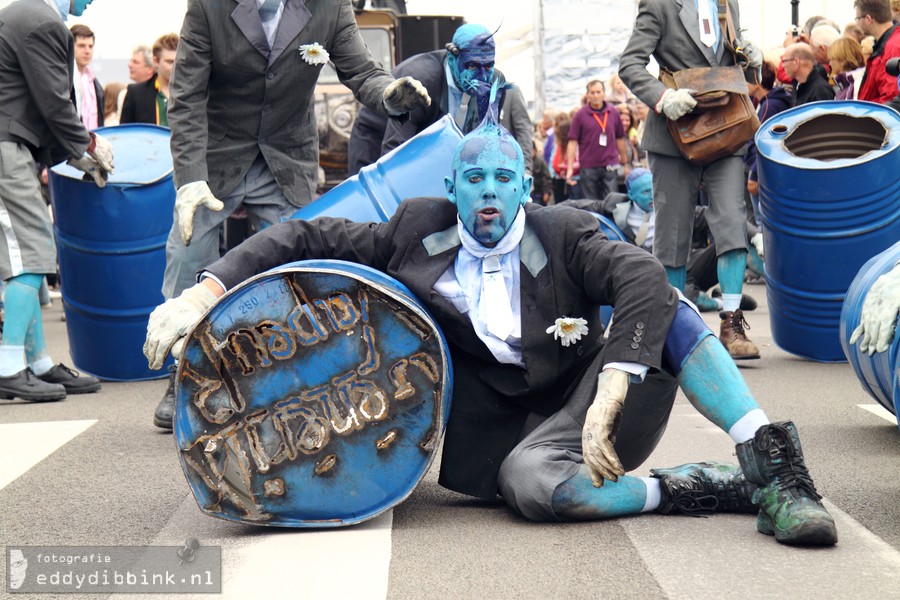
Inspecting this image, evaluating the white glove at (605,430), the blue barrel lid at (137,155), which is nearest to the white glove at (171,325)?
the white glove at (605,430)

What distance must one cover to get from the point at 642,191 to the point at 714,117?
2.60 metres

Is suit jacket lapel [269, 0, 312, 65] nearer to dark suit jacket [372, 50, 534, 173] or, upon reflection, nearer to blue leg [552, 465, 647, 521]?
dark suit jacket [372, 50, 534, 173]

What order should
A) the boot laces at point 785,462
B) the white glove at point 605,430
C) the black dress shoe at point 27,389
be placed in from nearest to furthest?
the white glove at point 605,430 → the boot laces at point 785,462 → the black dress shoe at point 27,389

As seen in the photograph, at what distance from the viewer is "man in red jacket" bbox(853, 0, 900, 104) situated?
293 inches

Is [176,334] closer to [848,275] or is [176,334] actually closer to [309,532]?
[309,532]

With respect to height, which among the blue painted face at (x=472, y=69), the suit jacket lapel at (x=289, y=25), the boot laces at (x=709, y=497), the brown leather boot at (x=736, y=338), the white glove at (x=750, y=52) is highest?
the suit jacket lapel at (x=289, y=25)

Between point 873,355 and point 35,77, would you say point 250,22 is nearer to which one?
point 35,77

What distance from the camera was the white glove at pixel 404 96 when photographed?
4844 mm

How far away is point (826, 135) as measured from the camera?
257 inches

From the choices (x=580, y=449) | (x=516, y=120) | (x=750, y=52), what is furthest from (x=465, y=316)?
(x=516, y=120)

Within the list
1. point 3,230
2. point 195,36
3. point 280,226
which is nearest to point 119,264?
point 3,230

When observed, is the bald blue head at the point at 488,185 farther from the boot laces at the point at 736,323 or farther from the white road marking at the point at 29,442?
the boot laces at the point at 736,323

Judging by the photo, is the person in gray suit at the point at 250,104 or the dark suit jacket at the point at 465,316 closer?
the dark suit jacket at the point at 465,316
